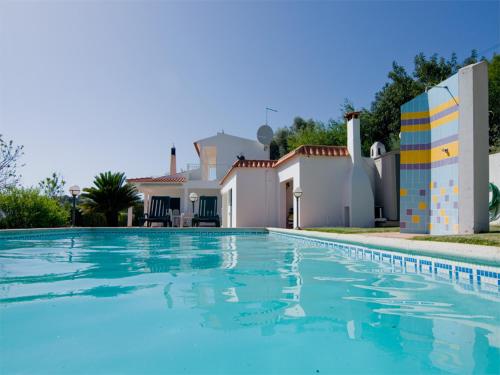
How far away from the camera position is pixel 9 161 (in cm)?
1762

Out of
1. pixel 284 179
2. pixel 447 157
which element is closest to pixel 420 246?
pixel 447 157

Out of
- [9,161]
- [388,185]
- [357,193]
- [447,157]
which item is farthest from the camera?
[9,161]

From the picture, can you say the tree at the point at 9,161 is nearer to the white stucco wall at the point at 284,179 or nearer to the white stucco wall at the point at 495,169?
the white stucco wall at the point at 284,179

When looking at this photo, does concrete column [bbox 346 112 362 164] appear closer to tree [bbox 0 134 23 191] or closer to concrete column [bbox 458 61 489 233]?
concrete column [bbox 458 61 489 233]

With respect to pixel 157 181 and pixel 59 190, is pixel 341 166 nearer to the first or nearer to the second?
pixel 157 181

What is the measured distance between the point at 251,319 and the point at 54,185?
36.5m

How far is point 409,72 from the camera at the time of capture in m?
25.0

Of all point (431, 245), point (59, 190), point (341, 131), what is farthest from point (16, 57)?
point (59, 190)

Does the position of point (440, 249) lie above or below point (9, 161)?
below

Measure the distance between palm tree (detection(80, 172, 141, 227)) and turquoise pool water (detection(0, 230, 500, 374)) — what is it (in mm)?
16325

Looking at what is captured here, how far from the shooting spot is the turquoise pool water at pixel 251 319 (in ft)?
6.73

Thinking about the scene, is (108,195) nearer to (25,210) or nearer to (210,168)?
(210,168)

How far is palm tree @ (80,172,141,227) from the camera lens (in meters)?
20.9

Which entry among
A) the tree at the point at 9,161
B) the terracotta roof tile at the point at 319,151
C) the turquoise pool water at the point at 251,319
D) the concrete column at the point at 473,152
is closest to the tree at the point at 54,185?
the tree at the point at 9,161
